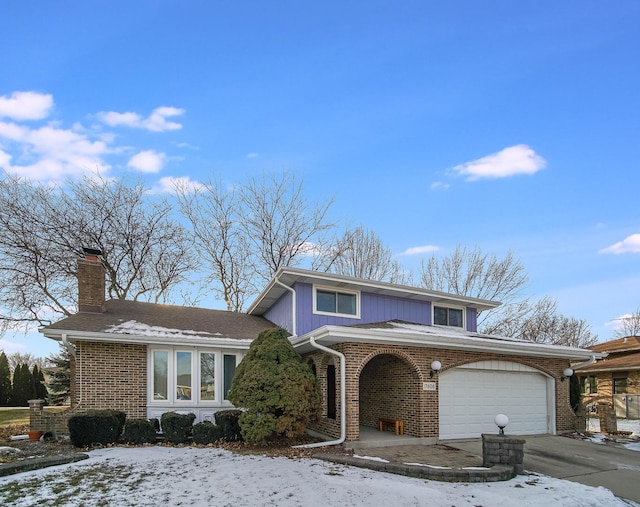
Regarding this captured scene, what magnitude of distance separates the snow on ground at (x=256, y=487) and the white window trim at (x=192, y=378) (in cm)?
392

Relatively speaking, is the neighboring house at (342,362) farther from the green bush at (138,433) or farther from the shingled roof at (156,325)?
the green bush at (138,433)

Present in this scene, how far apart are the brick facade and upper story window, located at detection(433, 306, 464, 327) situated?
3553 mm

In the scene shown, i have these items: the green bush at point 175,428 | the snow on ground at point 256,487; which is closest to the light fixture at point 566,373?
the snow on ground at point 256,487

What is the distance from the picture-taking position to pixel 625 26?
1038cm

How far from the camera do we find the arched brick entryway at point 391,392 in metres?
11.4

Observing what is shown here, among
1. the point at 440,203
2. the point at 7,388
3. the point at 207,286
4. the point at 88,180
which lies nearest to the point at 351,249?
the point at 207,286

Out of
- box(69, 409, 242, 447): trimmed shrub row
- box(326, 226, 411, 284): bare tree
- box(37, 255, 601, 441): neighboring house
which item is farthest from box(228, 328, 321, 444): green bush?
box(326, 226, 411, 284): bare tree

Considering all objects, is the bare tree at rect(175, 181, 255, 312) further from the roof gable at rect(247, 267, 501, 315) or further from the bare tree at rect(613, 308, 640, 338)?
the bare tree at rect(613, 308, 640, 338)

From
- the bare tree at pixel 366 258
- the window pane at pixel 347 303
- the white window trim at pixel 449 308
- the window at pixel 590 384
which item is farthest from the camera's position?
the bare tree at pixel 366 258

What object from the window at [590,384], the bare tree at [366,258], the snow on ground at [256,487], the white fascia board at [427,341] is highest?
the bare tree at [366,258]

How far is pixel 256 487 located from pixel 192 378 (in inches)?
257

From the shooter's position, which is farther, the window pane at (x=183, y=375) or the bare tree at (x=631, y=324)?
the bare tree at (x=631, y=324)

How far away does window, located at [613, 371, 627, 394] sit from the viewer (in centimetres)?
2259

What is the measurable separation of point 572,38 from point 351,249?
18.4 m
